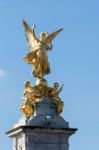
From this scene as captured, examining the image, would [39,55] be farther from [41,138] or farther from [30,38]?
[41,138]

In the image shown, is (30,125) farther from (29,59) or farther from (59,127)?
(29,59)

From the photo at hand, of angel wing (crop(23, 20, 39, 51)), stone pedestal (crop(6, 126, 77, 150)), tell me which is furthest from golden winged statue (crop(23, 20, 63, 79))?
stone pedestal (crop(6, 126, 77, 150))

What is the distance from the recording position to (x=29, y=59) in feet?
113

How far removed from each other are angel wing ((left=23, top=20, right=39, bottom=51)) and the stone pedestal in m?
4.76

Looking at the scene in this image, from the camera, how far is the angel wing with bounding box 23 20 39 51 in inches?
1363

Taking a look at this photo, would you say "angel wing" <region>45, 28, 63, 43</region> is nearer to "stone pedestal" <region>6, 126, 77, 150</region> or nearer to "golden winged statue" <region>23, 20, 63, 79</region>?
"golden winged statue" <region>23, 20, 63, 79</region>

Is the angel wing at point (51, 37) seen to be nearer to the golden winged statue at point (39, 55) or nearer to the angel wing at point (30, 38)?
the golden winged statue at point (39, 55)

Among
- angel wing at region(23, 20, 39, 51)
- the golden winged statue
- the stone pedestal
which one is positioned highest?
angel wing at region(23, 20, 39, 51)

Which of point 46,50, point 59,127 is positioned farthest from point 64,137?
point 46,50

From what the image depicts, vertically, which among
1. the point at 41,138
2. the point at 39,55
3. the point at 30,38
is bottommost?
the point at 41,138

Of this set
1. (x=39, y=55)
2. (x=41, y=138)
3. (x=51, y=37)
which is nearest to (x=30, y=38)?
(x=51, y=37)

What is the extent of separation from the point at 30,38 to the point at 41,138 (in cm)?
582

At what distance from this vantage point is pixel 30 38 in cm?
3500

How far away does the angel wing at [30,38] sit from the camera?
1363 inches
